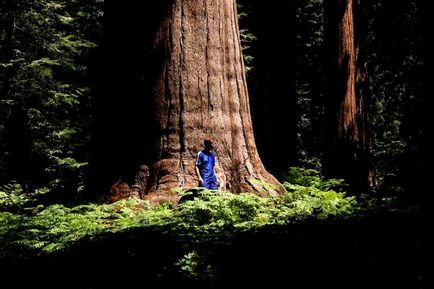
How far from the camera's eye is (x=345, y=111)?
31.4 ft

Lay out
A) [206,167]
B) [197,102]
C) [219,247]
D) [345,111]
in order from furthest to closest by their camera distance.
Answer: [345,111], [197,102], [206,167], [219,247]

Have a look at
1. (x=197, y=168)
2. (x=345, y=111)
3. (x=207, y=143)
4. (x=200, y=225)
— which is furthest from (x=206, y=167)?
(x=345, y=111)

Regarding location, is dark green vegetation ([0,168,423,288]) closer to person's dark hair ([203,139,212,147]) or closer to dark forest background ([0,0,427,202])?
person's dark hair ([203,139,212,147])

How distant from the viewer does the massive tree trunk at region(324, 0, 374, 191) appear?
30.9 ft

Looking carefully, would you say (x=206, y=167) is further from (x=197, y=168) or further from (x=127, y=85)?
(x=127, y=85)

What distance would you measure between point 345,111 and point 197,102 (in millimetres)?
4259

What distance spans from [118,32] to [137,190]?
2517 mm

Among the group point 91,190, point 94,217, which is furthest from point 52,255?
point 91,190

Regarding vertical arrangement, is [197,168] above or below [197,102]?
below

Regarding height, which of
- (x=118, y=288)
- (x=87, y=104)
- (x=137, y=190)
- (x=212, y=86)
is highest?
(x=87, y=104)

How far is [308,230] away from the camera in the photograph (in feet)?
12.0

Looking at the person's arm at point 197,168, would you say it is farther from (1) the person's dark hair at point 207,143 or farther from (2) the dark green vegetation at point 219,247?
(2) the dark green vegetation at point 219,247

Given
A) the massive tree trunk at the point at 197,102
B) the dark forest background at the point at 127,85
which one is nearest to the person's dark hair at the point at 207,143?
the massive tree trunk at the point at 197,102

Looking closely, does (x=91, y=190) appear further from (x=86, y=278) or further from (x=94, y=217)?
(x=86, y=278)
